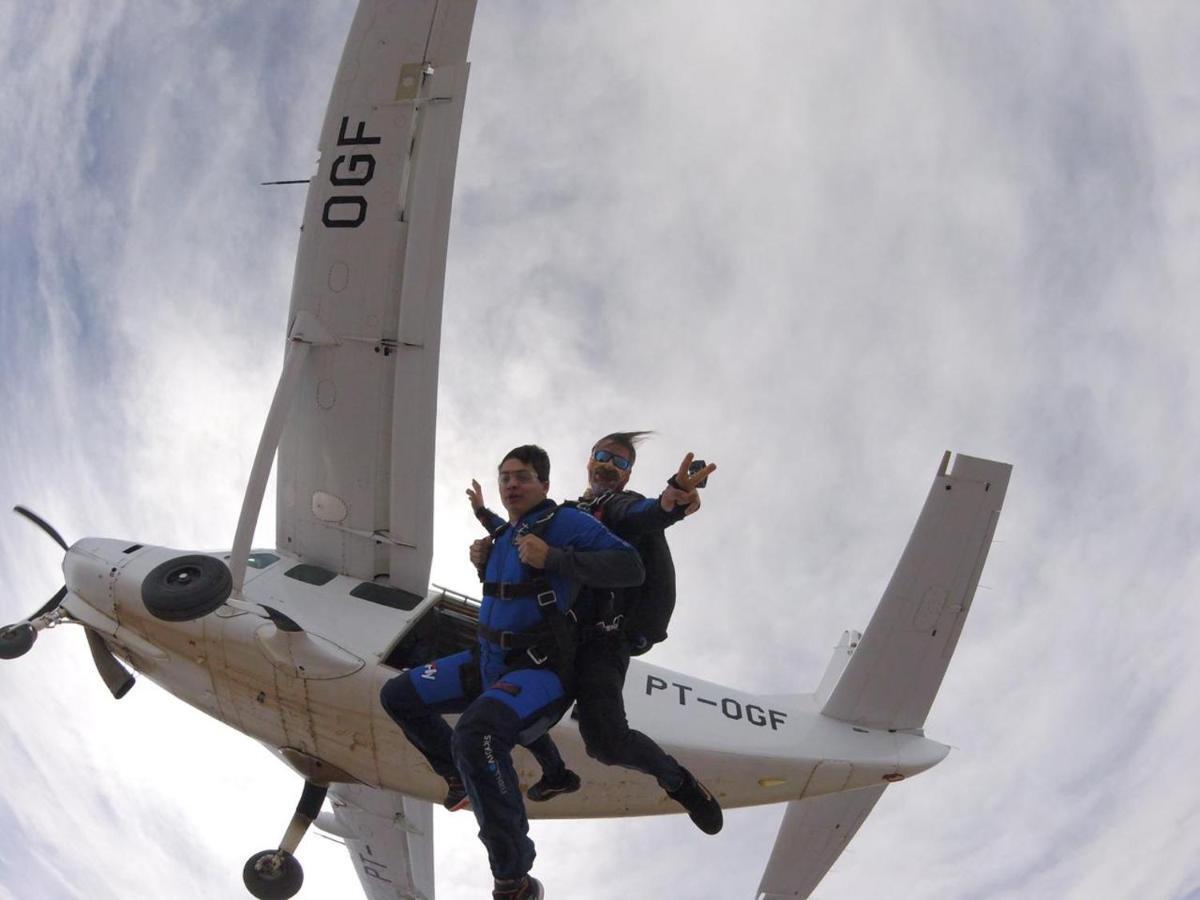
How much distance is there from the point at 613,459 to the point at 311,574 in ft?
14.6

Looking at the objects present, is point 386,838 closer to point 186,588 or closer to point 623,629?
point 186,588

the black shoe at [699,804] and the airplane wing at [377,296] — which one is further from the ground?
the airplane wing at [377,296]

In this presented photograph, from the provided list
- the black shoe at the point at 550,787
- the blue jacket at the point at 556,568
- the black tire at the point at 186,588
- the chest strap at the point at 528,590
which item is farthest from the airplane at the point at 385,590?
the chest strap at the point at 528,590

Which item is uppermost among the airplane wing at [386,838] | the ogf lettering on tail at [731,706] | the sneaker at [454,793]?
the sneaker at [454,793]

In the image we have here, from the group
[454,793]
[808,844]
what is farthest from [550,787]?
[808,844]

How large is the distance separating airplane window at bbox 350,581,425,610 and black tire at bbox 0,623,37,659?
290cm

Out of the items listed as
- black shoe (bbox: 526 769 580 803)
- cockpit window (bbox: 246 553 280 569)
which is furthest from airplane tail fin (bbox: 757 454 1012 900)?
cockpit window (bbox: 246 553 280 569)

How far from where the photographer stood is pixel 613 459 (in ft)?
17.4

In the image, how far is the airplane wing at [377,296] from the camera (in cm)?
746

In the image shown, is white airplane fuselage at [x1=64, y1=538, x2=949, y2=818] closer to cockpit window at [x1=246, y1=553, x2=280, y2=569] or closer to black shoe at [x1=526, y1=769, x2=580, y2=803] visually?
cockpit window at [x1=246, y1=553, x2=280, y2=569]

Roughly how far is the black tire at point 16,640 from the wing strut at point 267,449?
2164 millimetres

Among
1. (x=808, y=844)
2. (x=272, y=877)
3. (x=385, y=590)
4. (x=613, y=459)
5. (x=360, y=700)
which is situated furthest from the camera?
(x=808, y=844)

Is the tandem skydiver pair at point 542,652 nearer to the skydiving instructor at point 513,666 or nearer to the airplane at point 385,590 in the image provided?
the skydiving instructor at point 513,666

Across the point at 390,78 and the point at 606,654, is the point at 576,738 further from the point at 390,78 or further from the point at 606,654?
the point at 390,78
